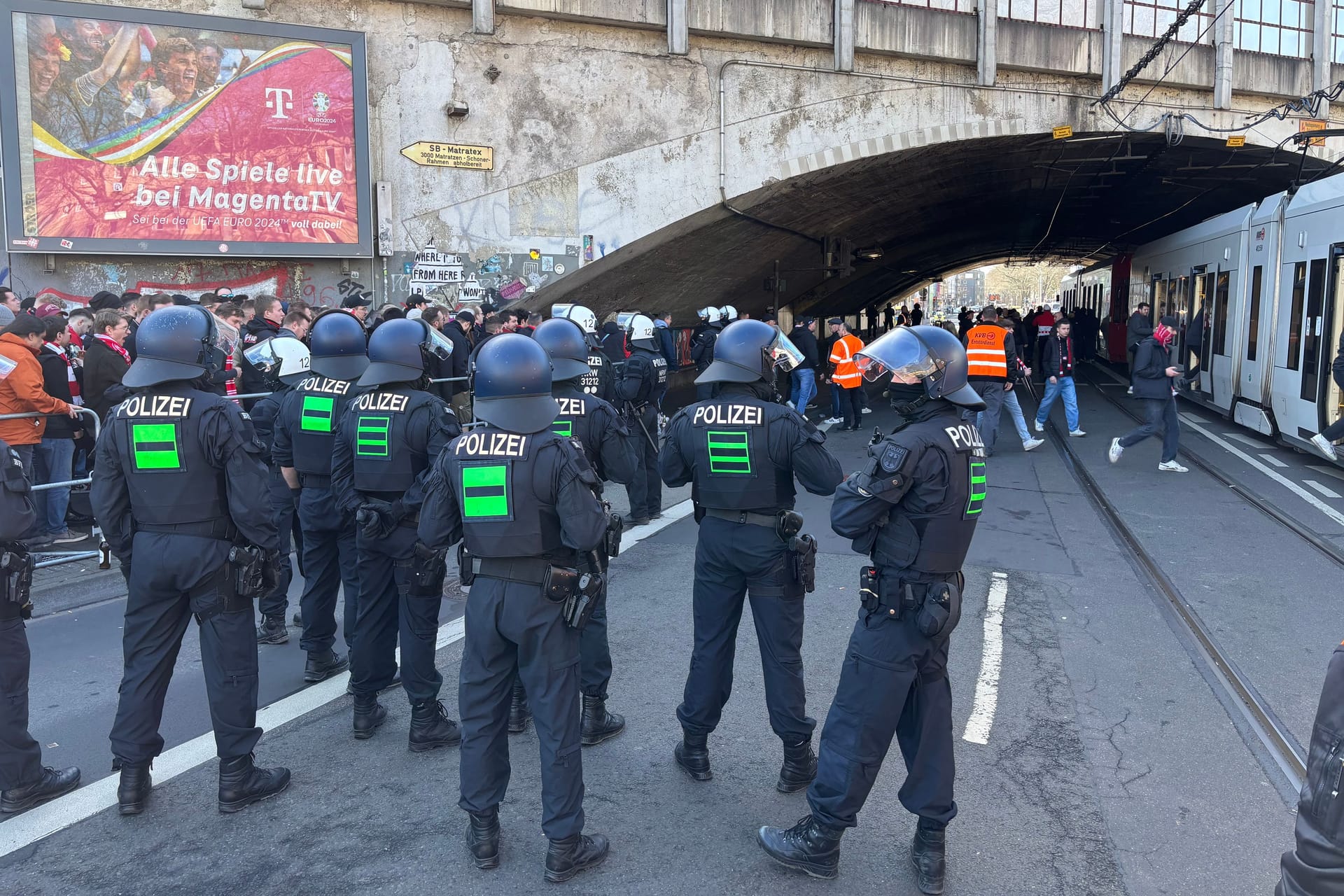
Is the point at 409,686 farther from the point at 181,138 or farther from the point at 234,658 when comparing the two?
the point at 181,138

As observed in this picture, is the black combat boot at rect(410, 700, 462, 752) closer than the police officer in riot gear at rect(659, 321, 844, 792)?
No

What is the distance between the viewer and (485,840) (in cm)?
365

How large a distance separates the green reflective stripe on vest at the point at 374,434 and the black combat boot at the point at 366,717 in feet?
3.97

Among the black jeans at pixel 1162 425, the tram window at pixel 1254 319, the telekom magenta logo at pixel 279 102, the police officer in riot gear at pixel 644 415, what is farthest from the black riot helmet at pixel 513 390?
the tram window at pixel 1254 319

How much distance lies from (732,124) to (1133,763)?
47.4 ft

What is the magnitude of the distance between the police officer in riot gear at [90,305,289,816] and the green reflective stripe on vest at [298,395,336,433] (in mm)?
1262

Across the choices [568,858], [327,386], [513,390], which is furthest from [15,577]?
[568,858]

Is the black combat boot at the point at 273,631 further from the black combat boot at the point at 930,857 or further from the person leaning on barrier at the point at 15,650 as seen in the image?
the black combat boot at the point at 930,857

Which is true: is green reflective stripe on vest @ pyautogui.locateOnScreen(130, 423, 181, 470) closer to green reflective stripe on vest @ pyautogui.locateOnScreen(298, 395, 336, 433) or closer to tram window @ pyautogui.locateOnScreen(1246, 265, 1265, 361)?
green reflective stripe on vest @ pyautogui.locateOnScreen(298, 395, 336, 433)

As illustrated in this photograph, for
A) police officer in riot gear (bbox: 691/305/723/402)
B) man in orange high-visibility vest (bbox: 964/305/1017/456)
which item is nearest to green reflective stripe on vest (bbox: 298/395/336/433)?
police officer in riot gear (bbox: 691/305/723/402)

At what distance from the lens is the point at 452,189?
1563 cm

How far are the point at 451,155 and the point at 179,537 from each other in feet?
41.2

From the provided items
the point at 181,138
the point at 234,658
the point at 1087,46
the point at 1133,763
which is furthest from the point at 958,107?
the point at 234,658

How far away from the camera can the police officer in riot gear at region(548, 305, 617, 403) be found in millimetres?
8664
